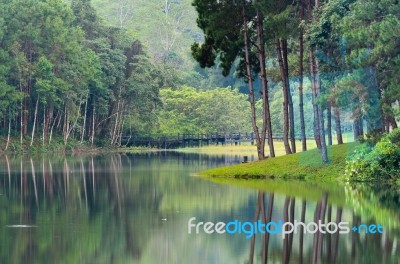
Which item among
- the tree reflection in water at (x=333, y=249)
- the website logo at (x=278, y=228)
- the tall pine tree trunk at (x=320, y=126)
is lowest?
the tree reflection in water at (x=333, y=249)

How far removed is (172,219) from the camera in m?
29.0

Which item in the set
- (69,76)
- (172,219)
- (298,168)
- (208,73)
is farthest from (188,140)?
(172,219)

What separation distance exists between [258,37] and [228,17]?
175cm

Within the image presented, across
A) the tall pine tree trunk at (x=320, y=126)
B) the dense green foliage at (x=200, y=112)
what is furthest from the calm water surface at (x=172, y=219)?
the dense green foliage at (x=200, y=112)

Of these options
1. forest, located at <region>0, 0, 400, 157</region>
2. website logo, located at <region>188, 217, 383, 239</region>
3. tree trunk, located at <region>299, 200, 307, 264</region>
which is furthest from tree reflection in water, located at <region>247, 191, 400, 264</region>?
forest, located at <region>0, 0, 400, 157</region>

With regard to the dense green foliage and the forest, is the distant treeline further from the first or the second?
the dense green foliage

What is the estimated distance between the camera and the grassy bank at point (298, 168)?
44.2 m

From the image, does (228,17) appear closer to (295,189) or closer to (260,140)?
(260,140)

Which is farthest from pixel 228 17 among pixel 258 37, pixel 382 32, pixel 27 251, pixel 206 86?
pixel 206 86

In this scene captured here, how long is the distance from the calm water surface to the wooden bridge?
182 feet

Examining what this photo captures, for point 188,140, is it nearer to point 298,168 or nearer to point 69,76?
point 69,76

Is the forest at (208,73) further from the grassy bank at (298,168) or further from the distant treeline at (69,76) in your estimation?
the grassy bank at (298,168)

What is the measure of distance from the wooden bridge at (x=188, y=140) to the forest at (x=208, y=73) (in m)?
1.46

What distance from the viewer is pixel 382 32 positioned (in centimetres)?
4116
